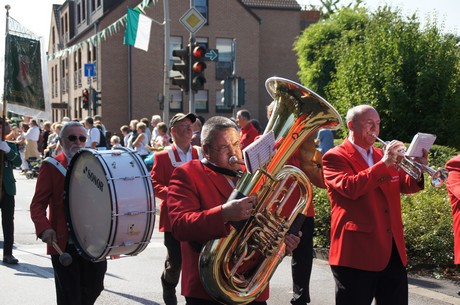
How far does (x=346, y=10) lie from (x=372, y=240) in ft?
108

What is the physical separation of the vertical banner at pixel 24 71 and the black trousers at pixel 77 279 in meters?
1.75

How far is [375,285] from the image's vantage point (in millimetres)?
4828

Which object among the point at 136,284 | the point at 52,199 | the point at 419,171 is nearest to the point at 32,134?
the point at 136,284

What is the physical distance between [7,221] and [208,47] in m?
30.5

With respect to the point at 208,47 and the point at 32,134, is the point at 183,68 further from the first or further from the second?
the point at 208,47

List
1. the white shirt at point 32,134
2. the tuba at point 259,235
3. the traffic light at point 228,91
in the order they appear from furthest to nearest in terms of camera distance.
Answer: the white shirt at point 32,134, the traffic light at point 228,91, the tuba at point 259,235

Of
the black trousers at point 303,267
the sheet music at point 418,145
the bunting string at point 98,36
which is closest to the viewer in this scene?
the sheet music at point 418,145

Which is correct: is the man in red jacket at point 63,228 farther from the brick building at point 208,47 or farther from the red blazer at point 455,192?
the brick building at point 208,47

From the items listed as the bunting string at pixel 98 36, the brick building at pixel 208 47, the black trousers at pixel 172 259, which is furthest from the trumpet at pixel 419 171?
the brick building at pixel 208 47

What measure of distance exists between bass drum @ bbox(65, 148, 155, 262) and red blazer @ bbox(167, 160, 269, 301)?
31.0 inches

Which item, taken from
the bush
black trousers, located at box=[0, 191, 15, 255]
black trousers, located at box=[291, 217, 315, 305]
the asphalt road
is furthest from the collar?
black trousers, located at box=[0, 191, 15, 255]

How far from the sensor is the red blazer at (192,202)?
373 cm

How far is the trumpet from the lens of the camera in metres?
4.63

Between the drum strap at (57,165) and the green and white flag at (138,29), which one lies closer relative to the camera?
the drum strap at (57,165)
